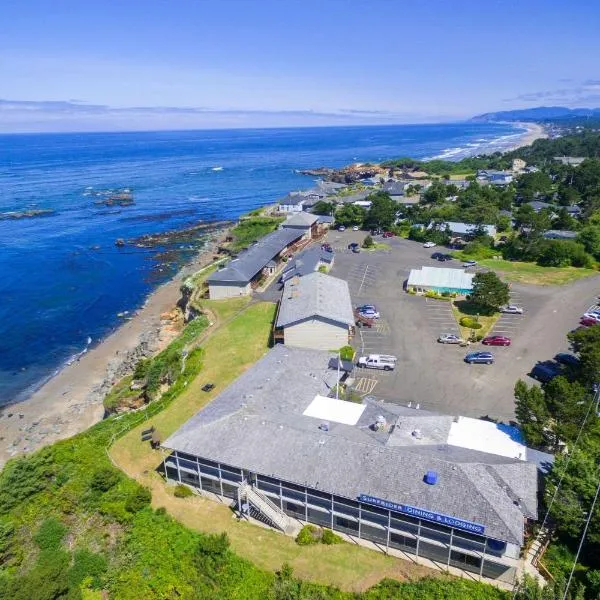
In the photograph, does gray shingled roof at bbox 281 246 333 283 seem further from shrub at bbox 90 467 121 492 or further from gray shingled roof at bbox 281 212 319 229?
shrub at bbox 90 467 121 492

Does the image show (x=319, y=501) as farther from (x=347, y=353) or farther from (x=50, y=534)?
(x=347, y=353)

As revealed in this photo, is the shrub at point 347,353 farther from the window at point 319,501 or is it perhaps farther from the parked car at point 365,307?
the window at point 319,501

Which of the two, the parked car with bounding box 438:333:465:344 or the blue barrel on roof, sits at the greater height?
the blue barrel on roof

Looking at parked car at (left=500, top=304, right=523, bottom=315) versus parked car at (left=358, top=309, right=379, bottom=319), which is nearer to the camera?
parked car at (left=358, top=309, right=379, bottom=319)

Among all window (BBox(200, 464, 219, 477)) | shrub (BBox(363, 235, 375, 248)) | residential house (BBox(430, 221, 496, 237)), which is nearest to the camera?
window (BBox(200, 464, 219, 477))

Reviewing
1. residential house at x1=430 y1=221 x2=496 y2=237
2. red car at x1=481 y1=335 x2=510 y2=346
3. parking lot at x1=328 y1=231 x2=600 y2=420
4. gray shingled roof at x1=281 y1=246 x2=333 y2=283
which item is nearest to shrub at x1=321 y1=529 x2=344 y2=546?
parking lot at x1=328 y1=231 x2=600 y2=420

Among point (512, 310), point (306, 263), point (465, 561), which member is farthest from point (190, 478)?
point (512, 310)
